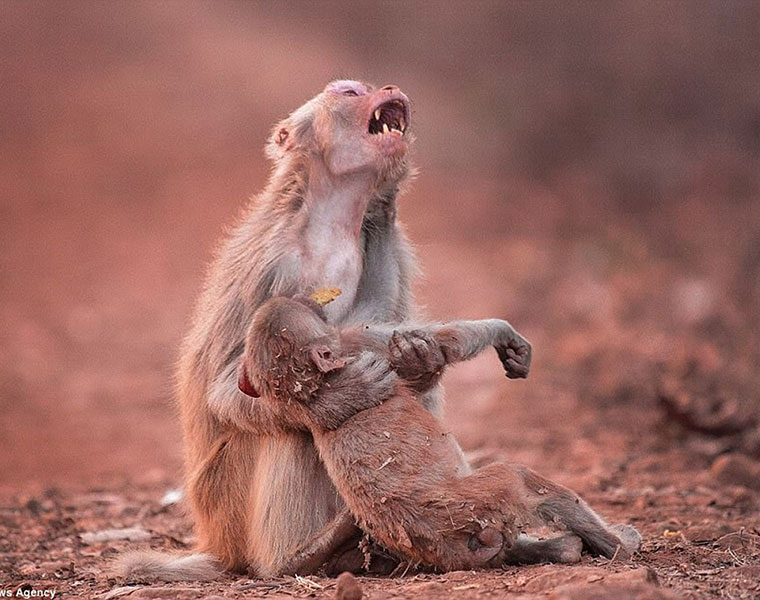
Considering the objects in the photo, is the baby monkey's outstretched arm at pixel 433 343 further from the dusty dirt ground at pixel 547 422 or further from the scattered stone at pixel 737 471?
the scattered stone at pixel 737 471

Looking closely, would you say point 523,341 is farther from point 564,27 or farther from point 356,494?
point 564,27

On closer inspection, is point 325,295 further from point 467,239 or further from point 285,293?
point 467,239

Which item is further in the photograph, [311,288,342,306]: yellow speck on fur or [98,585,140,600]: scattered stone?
[311,288,342,306]: yellow speck on fur

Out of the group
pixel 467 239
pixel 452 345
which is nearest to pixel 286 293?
pixel 452 345

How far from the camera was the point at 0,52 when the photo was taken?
2323 centimetres

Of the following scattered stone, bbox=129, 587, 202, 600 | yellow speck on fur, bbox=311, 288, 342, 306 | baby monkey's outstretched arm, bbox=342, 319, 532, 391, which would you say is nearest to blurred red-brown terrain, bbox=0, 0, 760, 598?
scattered stone, bbox=129, 587, 202, 600

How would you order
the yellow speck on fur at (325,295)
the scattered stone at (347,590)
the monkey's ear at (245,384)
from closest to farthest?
1. the scattered stone at (347,590)
2. the monkey's ear at (245,384)
3. the yellow speck on fur at (325,295)

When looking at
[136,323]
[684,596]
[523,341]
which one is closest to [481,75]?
[136,323]

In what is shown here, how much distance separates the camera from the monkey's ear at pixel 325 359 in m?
4.78

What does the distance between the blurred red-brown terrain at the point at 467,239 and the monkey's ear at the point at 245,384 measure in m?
0.79

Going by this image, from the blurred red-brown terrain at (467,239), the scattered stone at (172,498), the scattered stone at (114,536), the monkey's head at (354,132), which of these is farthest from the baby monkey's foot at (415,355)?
the scattered stone at (172,498)

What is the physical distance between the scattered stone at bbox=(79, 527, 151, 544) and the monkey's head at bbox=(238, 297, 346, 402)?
2.17 metres

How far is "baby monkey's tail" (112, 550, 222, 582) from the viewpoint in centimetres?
537

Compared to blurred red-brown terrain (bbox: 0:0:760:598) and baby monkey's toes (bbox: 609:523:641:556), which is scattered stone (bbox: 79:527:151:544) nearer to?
blurred red-brown terrain (bbox: 0:0:760:598)
